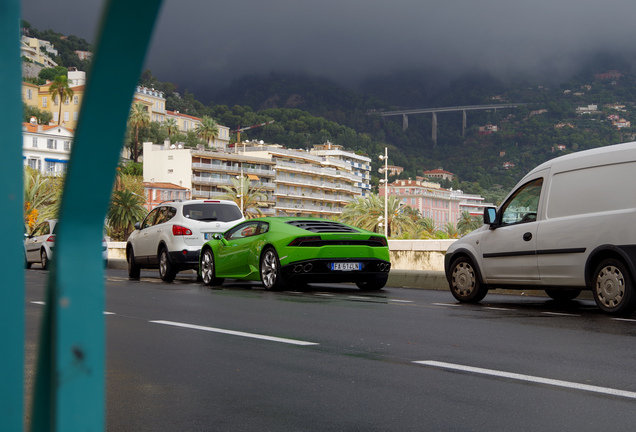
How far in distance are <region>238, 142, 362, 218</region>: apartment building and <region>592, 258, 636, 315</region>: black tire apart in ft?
513

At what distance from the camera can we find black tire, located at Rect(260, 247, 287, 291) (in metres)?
14.8

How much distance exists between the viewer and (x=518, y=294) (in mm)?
15492

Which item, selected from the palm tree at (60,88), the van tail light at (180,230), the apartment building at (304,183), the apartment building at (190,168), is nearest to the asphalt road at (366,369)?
the van tail light at (180,230)

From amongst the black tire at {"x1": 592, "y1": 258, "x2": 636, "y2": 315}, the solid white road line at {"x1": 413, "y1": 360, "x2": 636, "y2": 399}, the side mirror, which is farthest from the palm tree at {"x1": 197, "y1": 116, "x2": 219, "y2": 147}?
the solid white road line at {"x1": 413, "y1": 360, "x2": 636, "y2": 399}

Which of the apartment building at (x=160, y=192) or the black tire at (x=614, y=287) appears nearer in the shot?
the black tire at (x=614, y=287)

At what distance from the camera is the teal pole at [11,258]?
1188 mm

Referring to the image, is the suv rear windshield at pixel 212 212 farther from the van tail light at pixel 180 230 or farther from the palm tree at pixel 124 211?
the palm tree at pixel 124 211

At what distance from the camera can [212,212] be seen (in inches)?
776

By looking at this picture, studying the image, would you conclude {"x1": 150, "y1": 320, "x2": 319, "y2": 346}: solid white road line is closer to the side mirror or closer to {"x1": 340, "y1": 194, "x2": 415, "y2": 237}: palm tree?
the side mirror

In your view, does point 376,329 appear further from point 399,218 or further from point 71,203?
point 399,218

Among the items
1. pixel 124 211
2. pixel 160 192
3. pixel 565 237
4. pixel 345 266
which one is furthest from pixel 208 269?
pixel 160 192

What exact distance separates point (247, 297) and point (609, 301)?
5.68 metres

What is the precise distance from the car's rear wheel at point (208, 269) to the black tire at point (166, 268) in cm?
182

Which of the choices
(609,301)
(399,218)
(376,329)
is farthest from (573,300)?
(399,218)
